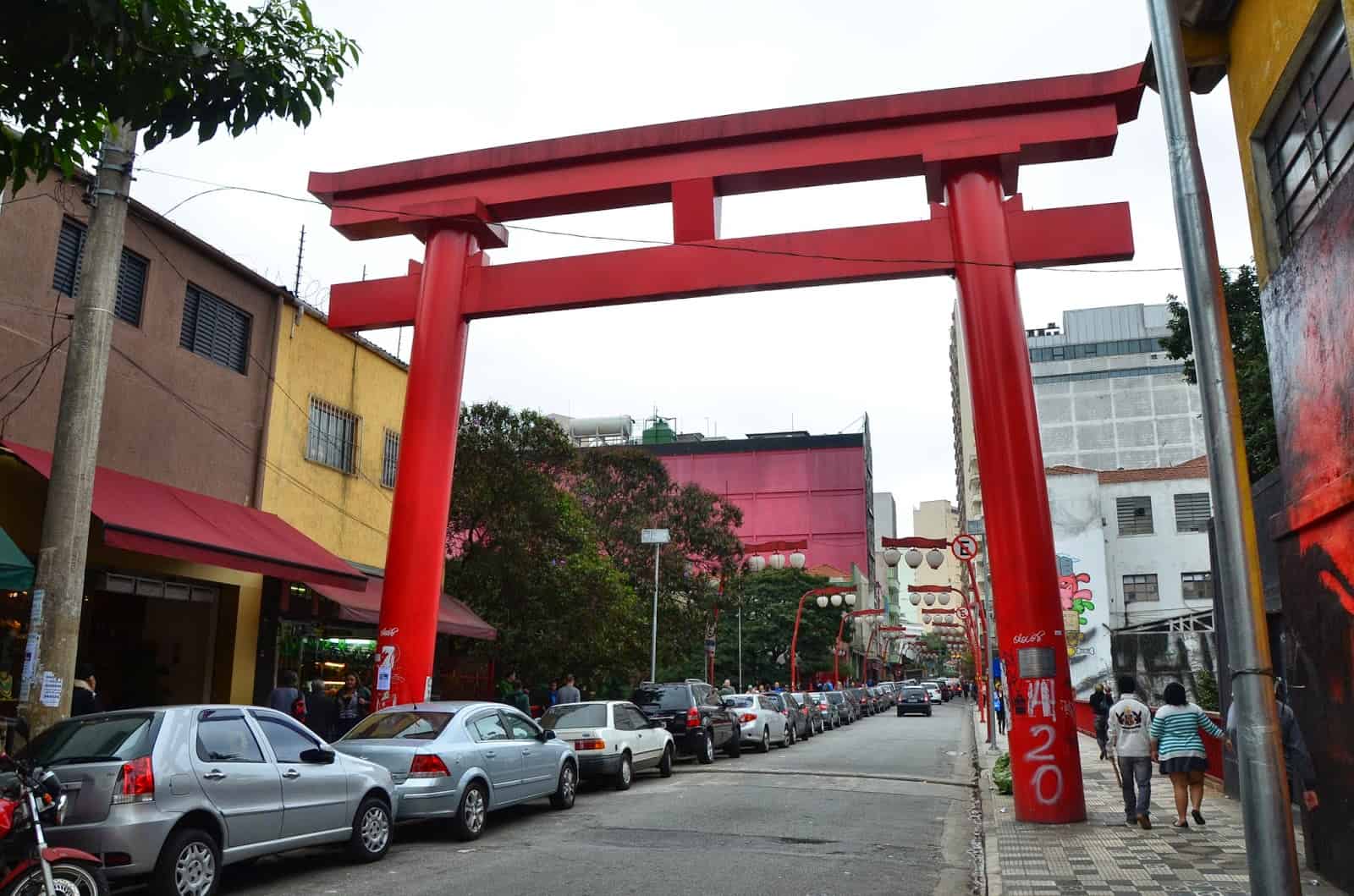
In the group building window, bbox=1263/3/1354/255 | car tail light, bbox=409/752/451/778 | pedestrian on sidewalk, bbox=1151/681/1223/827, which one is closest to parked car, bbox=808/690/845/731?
pedestrian on sidewalk, bbox=1151/681/1223/827

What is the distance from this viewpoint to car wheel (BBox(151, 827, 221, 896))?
7434 mm

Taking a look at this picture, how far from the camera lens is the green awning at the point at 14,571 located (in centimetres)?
1062

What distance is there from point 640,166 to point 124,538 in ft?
29.6

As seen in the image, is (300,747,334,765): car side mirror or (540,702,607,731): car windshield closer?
(300,747,334,765): car side mirror

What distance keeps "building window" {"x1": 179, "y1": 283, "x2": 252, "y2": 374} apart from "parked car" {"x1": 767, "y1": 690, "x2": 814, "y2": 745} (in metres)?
17.8

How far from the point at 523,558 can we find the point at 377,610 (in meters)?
5.18

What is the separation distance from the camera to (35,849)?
6148 millimetres

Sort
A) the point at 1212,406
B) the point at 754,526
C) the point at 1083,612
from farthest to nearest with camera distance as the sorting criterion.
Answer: the point at 754,526, the point at 1083,612, the point at 1212,406

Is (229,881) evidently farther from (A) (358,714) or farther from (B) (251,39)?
(A) (358,714)

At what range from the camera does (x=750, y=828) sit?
11977 mm

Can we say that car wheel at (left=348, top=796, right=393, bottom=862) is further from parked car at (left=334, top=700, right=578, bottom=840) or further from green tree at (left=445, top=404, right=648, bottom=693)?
green tree at (left=445, top=404, right=648, bottom=693)

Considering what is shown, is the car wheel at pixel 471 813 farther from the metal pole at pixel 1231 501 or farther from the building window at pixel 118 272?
the metal pole at pixel 1231 501

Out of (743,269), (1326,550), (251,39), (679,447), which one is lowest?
(1326,550)

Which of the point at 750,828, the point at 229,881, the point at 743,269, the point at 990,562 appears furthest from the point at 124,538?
the point at 990,562
